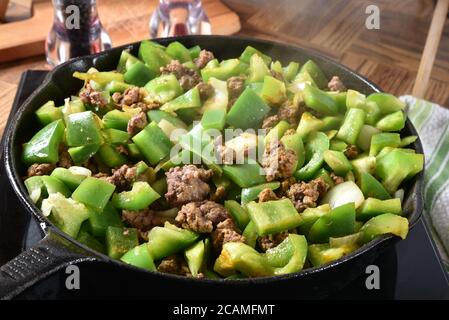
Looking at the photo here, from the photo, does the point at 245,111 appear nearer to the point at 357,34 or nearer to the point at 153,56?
the point at 153,56

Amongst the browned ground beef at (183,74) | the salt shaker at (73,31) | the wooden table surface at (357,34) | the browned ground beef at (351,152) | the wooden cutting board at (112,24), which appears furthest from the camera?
the wooden table surface at (357,34)

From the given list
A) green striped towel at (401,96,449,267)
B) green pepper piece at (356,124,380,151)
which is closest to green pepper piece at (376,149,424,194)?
green pepper piece at (356,124,380,151)

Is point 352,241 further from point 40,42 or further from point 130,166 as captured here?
point 40,42

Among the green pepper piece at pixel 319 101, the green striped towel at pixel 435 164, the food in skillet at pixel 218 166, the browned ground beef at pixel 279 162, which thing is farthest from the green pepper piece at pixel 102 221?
the green striped towel at pixel 435 164

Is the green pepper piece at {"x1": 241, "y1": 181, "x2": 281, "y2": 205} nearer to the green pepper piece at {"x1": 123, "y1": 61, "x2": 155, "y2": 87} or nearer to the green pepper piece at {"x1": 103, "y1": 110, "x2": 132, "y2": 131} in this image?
the green pepper piece at {"x1": 103, "y1": 110, "x2": 132, "y2": 131}

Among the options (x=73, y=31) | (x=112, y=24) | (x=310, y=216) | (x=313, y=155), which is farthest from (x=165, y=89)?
(x=112, y=24)

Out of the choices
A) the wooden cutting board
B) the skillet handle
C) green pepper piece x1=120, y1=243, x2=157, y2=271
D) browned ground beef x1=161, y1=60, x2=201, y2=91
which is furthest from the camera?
the wooden cutting board

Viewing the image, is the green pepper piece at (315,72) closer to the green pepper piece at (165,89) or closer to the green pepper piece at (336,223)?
the green pepper piece at (165,89)

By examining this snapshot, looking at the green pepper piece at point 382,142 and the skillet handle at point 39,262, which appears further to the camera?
the green pepper piece at point 382,142
